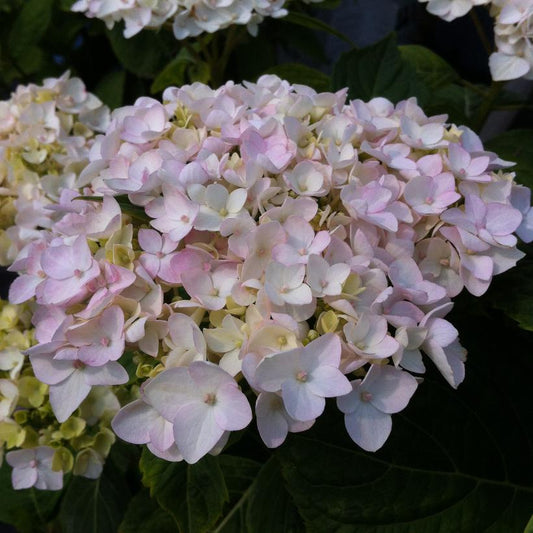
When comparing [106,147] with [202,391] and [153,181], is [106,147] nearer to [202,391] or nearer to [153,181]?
[153,181]

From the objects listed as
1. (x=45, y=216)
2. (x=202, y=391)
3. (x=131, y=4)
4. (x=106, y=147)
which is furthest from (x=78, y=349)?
(x=131, y=4)

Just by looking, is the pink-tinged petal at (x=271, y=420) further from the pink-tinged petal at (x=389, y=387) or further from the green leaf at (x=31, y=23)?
the green leaf at (x=31, y=23)

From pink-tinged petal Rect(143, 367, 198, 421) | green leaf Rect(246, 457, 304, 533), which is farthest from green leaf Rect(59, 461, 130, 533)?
pink-tinged petal Rect(143, 367, 198, 421)

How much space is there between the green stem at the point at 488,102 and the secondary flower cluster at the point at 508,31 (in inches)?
3.3

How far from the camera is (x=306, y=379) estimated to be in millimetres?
408

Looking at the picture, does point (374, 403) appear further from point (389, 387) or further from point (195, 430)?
point (195, 430)

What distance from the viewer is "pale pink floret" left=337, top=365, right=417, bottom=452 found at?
428 mm

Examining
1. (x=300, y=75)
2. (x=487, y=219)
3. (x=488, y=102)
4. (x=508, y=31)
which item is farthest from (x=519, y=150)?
(x=487, y=219)

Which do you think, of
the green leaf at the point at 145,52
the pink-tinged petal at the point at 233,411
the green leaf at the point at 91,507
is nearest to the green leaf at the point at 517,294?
the pink-tinged petal at the point at 233,411

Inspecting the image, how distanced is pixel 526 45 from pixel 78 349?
59 cm

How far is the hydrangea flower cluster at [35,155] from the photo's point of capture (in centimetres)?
76

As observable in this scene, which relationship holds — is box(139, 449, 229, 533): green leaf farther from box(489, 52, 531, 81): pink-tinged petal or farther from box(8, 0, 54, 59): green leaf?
box(8, 0, 54, 59): green leaf

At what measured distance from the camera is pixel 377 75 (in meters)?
0.88

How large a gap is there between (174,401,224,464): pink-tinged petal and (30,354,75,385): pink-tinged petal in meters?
0.10
